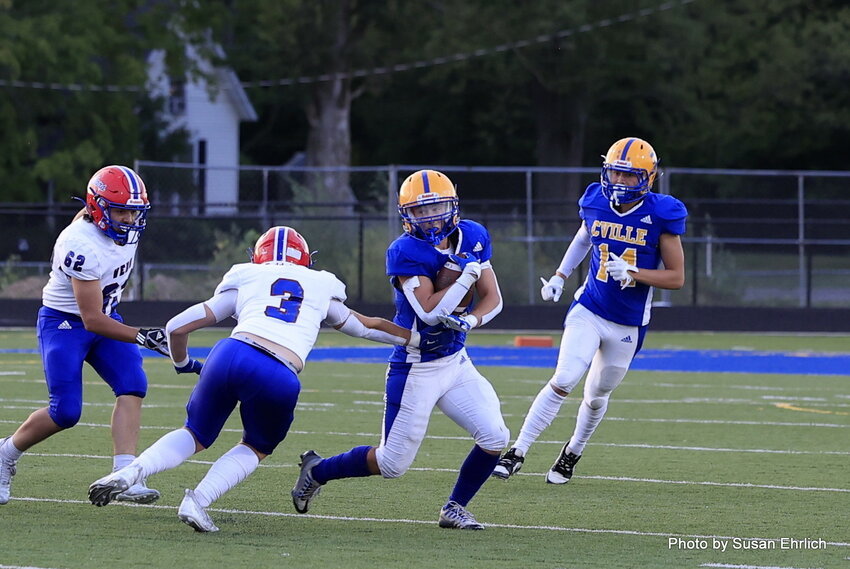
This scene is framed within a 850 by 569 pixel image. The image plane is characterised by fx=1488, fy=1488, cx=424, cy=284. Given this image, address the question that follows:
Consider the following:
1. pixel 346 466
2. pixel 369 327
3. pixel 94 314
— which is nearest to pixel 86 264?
pixel 94 314

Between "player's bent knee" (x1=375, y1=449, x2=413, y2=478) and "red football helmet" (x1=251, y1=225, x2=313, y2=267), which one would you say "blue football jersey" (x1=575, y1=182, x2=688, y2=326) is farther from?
"red football helmet" (x1=251, y1=225, x2=313, y2=267)

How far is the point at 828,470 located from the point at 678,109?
3295 centimetres

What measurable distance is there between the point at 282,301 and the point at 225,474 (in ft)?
2.55

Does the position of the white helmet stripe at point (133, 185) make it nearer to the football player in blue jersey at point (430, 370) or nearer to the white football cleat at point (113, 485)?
the football player in blue jersey at point (430, 370)

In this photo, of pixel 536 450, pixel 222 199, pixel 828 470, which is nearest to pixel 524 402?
pixel 536 450

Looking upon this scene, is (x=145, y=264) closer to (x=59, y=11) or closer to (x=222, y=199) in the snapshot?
(x=222, y=199)

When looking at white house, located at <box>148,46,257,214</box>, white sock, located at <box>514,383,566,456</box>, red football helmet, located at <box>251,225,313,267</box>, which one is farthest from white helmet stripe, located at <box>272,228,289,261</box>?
white house, located at <box>148,46,257,214</box>

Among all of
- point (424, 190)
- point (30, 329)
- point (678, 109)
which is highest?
point (678, 109)

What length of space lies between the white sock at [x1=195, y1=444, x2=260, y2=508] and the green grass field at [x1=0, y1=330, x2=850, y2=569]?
0.60 feet

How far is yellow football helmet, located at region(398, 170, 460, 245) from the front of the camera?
22.0 feet

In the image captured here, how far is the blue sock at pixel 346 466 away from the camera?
672cm

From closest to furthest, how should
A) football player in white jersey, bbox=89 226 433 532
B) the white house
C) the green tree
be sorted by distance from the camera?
football player in white jersey, bbox=89 226 433 532 → the green tree → the white house

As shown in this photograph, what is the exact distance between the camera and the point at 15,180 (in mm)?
31250

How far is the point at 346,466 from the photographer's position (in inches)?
265
